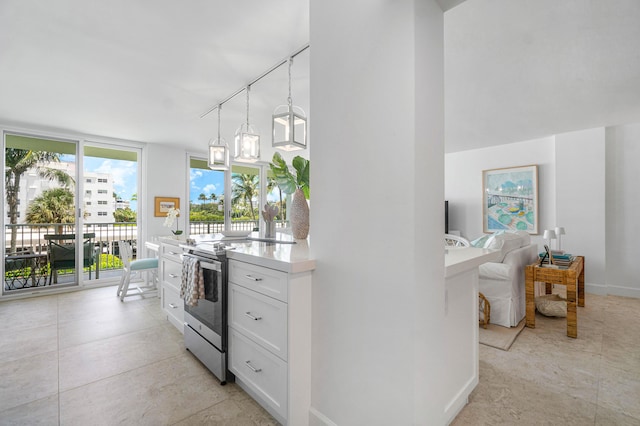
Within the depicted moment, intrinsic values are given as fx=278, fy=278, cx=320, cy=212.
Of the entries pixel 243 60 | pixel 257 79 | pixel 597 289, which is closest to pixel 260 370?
pixel 243 60

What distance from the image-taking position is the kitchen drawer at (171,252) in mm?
2574

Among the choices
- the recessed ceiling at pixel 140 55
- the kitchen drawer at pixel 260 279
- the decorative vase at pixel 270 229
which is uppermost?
the recessed ceiling at pixel 140 55

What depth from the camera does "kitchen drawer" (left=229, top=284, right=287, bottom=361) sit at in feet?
4.76

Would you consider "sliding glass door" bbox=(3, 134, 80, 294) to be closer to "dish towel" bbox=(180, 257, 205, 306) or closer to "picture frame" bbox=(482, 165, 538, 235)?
"dish towel" bbox=(180, 257, 205, 306)

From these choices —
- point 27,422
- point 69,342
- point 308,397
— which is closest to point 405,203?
point 308,397

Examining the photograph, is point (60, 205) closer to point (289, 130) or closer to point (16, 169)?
point (16, 169)

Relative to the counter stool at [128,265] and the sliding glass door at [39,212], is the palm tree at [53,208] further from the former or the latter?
the counter stool at [128,265]

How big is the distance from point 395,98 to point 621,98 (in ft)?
12.1

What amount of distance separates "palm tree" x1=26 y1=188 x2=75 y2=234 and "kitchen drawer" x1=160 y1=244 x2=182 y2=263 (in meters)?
2.66

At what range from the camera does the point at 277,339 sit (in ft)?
4.84

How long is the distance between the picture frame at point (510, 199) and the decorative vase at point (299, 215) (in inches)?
171

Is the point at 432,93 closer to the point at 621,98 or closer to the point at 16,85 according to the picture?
the point at 621,98

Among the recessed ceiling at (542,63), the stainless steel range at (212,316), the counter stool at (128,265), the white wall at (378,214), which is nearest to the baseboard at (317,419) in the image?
the white wall at (378,214)

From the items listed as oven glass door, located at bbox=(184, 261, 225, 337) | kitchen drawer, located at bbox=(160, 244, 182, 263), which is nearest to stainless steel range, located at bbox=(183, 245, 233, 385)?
oven glass door, located at bbox=(184, 261, 225, 337)
